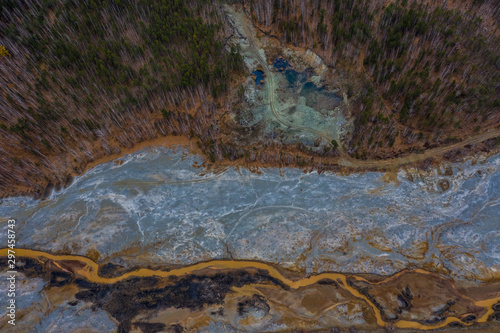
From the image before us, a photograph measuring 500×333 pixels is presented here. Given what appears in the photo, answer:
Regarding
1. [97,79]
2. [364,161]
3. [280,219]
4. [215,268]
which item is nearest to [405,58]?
[364,161]

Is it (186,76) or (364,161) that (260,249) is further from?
(186,76)

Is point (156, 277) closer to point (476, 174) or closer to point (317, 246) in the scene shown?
point (317, 246)

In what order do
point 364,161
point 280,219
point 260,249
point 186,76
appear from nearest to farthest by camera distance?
point 260,249, point 280,219, point 364,161, point 186,76

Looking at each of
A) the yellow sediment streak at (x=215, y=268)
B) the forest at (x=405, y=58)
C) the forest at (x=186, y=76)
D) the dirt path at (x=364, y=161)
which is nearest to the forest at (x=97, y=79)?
the forest at (x=186, y=76)

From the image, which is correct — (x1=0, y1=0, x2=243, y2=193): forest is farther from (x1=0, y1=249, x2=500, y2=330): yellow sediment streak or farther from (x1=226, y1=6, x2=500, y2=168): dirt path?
(x1=0, y1=249, x2=500, y2=330): yellow sediment streak

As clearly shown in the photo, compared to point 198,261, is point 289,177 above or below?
above

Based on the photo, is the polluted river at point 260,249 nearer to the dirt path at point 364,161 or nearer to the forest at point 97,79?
the dirt path at point 364,161

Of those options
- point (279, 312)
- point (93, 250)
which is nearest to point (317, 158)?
point (279, 312)
